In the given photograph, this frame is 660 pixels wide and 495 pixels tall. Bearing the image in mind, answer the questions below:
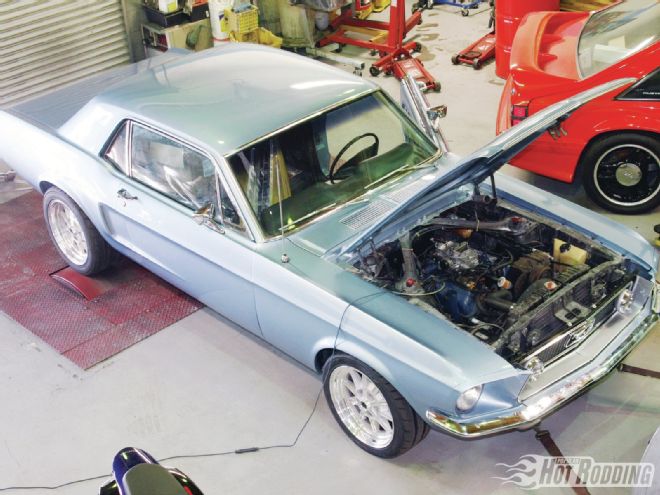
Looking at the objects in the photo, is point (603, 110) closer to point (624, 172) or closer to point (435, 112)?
point (624, 172)

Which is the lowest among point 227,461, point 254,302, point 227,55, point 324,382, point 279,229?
point 227,461

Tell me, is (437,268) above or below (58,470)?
above

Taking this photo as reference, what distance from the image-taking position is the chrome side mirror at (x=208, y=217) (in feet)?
14.1

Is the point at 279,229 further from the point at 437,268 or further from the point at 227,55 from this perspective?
the point at 227,55

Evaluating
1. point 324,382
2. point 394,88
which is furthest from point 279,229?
point 394,88

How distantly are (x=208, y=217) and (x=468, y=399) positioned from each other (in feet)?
5.48

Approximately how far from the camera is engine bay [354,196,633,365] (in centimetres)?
387

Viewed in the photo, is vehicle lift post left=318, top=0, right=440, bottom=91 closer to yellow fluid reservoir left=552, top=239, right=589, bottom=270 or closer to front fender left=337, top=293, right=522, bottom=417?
yellow fluid reservoir left=552, top=239, right=589, bottom=270

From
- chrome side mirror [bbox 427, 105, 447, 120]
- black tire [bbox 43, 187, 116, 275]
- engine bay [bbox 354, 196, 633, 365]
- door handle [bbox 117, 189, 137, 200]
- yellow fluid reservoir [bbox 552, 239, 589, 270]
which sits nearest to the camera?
engine bay [bbox 354, 196, 633, 365]

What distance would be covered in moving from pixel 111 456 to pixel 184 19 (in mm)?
5508

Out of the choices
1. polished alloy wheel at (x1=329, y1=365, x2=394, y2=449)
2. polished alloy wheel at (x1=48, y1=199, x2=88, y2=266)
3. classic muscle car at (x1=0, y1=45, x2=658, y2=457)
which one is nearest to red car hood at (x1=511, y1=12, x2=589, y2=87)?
classic muscle car at (x1=0, y1=45, x2=658, y2=457)

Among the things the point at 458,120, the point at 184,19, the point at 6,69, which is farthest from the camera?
the point at 184,19

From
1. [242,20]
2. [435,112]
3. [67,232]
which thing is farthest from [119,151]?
[242,20]

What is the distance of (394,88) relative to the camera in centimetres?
805
